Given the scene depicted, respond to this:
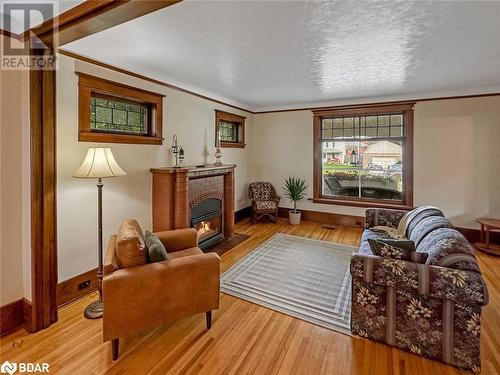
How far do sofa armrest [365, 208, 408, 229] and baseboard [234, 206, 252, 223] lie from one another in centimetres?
289

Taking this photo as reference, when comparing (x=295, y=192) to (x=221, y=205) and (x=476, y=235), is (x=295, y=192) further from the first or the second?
(x=476, y=235)

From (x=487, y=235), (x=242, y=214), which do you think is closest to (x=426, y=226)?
(x=487, y=235)

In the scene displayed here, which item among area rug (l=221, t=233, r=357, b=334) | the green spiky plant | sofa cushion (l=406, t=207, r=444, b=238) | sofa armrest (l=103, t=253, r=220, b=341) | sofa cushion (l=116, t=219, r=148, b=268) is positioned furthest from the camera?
the green spiky plant

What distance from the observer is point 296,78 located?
3840mm

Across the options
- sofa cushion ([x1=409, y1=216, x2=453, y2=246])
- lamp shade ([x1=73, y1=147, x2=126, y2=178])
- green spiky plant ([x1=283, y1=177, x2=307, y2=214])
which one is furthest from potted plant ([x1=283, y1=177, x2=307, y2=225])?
lamp shade ([x1=73, y1=147, x2=126, y2=178])

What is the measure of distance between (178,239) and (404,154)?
179 inches

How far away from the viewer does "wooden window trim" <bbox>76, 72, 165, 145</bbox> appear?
275 centimetres

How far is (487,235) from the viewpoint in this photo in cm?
412

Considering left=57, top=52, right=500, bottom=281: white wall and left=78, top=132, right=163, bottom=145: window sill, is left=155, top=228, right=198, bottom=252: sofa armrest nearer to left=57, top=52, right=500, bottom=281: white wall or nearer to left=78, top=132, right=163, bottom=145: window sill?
left=57, top=52, right=500, bottom=281: white wall

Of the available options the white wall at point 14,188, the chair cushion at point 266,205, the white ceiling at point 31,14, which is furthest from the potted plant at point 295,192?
the white ceiling at point 31,14

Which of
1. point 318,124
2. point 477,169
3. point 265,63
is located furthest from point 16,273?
point 477,169

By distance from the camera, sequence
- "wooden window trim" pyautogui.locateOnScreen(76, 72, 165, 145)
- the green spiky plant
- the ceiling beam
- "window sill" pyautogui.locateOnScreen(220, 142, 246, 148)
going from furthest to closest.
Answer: the green spiky plant < "window sill" pyautogui.locateOnScreen(220, 142, 246, 148) < "wooden window trim" pyautogui.locateOnScreen(76, 72, 165, 145) < the ceiling beam

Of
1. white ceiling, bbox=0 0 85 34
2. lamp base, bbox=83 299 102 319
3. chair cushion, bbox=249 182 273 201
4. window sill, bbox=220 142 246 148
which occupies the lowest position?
lamp base, bbox=83 299 102 319

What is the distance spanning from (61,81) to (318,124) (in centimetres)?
466
